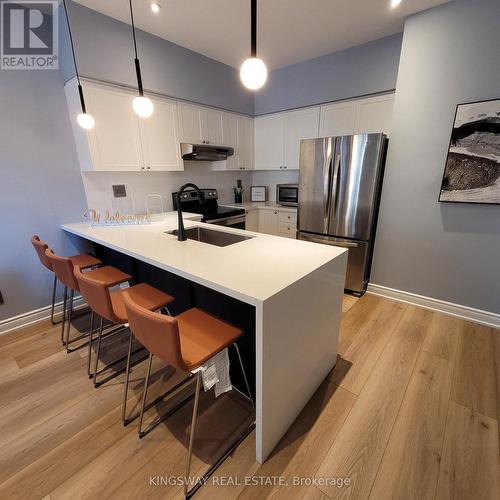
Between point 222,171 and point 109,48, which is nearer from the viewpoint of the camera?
point 109,48

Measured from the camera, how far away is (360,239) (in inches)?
111

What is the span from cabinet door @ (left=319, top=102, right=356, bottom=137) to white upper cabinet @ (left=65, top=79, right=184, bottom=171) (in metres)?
1.96

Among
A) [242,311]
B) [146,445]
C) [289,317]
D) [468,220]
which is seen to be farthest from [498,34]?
[146,445]

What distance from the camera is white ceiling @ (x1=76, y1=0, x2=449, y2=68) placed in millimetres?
2152

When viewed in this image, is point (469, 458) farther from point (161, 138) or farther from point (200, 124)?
point (200, 124)

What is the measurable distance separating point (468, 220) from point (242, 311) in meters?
2.30

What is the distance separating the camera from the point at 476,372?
5.97ft

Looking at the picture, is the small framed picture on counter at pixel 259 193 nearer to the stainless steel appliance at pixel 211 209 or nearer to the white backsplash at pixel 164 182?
the white backsplash at pixel 164 182

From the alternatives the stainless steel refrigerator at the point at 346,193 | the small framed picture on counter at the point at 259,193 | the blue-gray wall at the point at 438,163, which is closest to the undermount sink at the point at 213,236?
the stainless steel refrigerator at the point at 346,193

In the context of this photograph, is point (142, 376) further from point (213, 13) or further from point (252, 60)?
point (213, 13)

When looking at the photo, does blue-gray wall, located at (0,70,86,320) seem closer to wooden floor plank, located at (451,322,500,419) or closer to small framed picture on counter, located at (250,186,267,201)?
small framed picture on counter, located at (250,186,267,201)

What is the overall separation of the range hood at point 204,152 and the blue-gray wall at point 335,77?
40.3 inches

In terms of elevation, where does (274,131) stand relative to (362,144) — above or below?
above

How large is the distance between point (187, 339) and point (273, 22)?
9.85 feet
